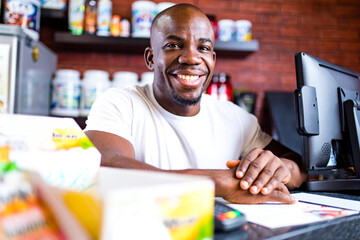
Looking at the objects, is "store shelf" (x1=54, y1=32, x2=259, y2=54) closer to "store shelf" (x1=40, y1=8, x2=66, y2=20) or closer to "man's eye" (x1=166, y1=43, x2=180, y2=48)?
"store shelf" (x1=40, y1=8, x2=66, y2=20)

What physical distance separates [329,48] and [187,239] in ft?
8.89

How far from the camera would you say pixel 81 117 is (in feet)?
7.09

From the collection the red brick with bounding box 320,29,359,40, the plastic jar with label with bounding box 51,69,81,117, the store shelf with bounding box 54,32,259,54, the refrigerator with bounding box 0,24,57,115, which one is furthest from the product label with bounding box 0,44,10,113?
the red brick with bounding box 320,29,359,40

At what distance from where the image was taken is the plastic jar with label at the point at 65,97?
7.06 ft

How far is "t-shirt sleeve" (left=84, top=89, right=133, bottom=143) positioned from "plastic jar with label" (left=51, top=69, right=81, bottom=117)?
0.91 m

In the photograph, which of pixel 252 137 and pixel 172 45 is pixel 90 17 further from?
pixel 252 137

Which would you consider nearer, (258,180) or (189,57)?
(258,180)

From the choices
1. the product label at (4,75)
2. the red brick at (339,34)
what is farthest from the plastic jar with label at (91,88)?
the red brick at (339,34)

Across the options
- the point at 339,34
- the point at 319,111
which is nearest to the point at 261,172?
the point at 319,111

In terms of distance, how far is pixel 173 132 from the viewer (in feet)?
4.41

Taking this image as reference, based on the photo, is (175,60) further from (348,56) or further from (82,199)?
(348,56)

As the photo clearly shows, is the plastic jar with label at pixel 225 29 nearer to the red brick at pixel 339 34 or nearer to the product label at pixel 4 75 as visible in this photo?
the red brick at pixel 339 34

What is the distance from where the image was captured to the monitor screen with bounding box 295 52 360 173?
1.04 meters

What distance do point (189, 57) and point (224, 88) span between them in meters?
1.11
